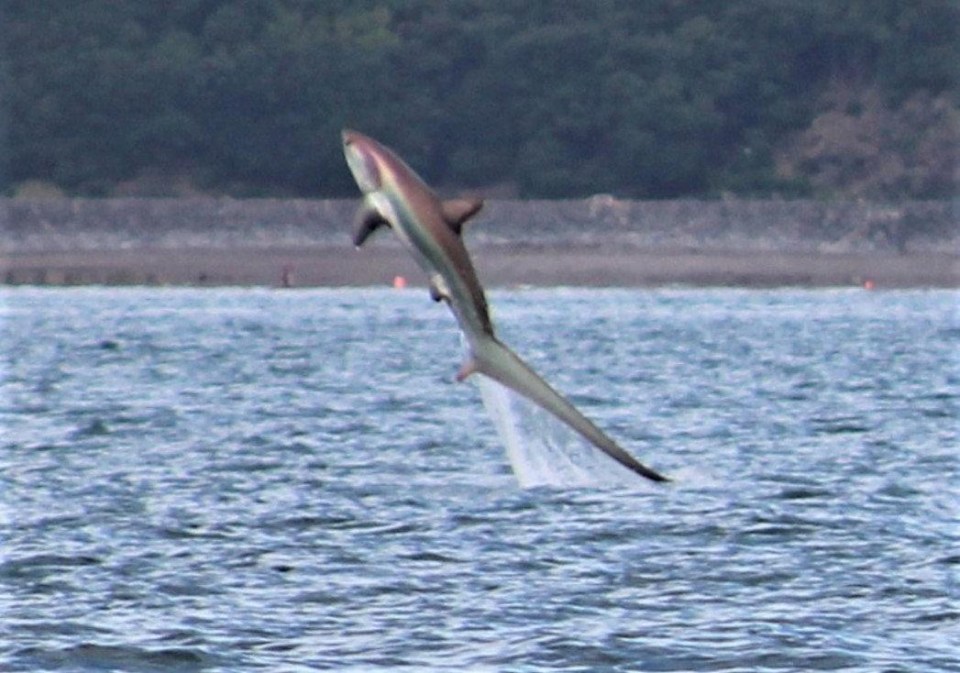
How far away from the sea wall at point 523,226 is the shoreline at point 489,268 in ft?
1.59

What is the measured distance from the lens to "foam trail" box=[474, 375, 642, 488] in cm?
2450

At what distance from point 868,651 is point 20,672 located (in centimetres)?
516

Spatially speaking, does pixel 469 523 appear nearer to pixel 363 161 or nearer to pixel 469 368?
pixel 469 368

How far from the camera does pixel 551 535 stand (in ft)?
70.4

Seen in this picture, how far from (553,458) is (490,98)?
86.3 meters

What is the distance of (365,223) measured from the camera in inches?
497

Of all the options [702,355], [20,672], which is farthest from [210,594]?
[702,355]

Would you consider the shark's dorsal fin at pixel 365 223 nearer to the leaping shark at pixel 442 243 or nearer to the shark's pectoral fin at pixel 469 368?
the leaping shark at pixel 442 243

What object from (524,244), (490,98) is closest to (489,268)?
(524,244)

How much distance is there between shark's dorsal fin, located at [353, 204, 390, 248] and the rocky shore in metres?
80.3

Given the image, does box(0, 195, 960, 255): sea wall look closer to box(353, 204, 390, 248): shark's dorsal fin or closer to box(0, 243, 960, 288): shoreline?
box(0, 243, 960, 288): shoreline

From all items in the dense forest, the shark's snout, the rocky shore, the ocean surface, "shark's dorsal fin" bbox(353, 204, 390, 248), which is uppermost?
the dense forest

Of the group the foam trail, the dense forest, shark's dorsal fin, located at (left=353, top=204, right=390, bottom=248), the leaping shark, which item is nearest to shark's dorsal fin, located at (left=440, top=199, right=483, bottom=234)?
the leaping shark

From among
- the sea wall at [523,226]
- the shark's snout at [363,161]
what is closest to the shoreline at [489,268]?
the sea wall at [523,226]
